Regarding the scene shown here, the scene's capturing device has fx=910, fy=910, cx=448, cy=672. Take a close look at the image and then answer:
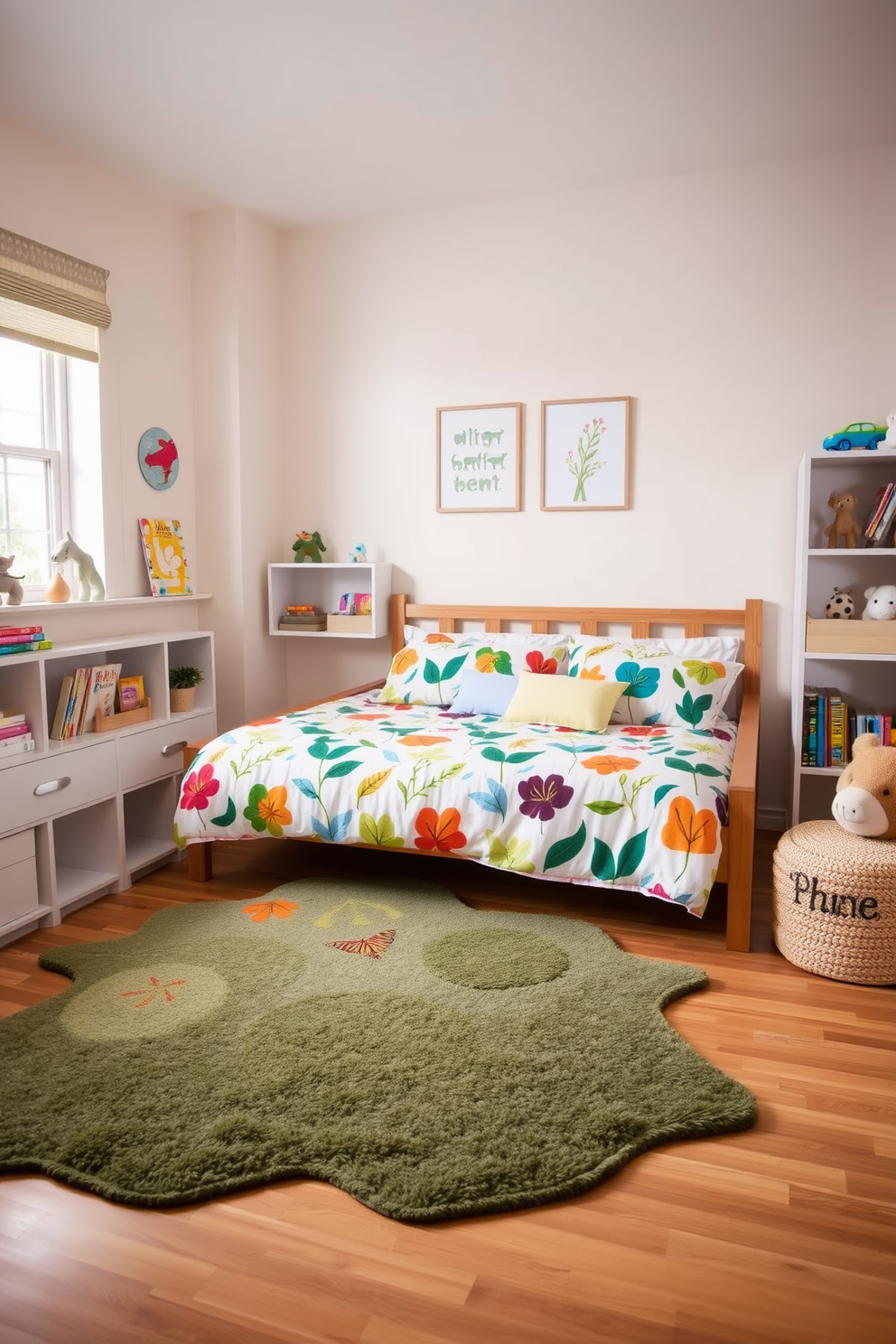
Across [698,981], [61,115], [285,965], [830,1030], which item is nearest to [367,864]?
[285,965]

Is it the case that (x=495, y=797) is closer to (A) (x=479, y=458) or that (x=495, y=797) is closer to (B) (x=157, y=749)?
(B) (x=157, y=749)

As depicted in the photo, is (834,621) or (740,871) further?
(834,621)

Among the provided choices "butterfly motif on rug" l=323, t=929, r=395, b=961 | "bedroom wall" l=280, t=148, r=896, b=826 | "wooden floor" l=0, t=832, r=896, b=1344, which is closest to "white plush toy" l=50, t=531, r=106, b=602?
"bedroom wall" l=280, t=148, r=896, b=826

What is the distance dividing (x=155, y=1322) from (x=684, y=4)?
3199 millimetres

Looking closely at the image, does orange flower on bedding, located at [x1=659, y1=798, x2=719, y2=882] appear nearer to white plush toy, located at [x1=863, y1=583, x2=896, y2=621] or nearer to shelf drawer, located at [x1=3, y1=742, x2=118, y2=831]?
white plush toy, located at [x1=863, y1=583, x2=896, y2=621]

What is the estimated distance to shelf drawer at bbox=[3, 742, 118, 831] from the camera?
2.71m

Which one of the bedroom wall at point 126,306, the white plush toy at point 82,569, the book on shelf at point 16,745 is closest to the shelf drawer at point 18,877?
the book on shelf at point 16,745

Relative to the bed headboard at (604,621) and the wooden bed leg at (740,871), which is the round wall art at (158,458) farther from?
the wooden bed leg at (740,871)

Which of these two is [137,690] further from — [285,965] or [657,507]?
[657,507]

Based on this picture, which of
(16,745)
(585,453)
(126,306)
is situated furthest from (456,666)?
(126,306)

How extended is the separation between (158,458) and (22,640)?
132cm

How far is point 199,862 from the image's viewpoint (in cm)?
320

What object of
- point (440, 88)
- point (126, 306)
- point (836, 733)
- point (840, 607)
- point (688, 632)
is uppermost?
point (440, 88)

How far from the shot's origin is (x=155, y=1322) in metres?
1.34
